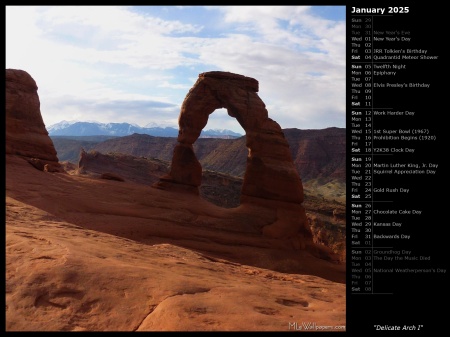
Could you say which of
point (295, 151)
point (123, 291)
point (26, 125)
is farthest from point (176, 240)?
point (295, 151)

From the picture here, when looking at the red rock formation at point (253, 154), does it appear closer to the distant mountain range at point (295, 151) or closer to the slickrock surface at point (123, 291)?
the slickrock surface at point (123, 291)

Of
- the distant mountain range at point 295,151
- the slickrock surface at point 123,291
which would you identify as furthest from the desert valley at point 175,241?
the distant mountain range at point 295,151

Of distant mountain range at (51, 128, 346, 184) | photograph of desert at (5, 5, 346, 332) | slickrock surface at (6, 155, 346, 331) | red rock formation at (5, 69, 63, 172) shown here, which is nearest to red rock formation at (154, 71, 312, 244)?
photograph of desert at (5, 5, 346, 332)

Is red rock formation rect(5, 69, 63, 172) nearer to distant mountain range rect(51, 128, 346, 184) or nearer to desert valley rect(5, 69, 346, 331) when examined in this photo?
desert valley rect(5, 69, 346, 331)

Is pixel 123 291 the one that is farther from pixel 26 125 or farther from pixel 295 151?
pixel 295 151
